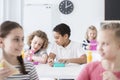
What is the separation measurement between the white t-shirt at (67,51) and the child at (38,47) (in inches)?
6.8

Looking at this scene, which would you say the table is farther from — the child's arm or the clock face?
the clock face

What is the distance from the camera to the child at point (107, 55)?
1.45 meters

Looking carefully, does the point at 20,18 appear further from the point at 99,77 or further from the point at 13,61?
the point at 99,77

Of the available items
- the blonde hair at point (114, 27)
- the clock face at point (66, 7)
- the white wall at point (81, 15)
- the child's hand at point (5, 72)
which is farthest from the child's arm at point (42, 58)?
the clock face at point (66, 7)

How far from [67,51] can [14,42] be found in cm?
167

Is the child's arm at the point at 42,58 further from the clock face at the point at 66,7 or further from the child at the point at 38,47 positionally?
the clock face at the point at 66,7

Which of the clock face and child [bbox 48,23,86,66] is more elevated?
the clock face

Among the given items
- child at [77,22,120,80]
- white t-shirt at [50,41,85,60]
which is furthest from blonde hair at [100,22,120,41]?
white t-shirt at [50,41,85,60]

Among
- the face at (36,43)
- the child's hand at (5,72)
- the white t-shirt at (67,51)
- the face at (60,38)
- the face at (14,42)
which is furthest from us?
the white t-shirt at (67,51)

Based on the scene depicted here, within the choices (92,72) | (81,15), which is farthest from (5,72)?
(81,15)

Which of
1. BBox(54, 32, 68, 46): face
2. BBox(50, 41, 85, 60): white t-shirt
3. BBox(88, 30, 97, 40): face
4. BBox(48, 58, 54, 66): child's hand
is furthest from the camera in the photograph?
BBox(88, 30, 97, 40): face

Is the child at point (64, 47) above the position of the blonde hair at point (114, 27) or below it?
below

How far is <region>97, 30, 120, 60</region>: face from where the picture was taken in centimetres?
145

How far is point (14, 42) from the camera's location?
1662 mm
